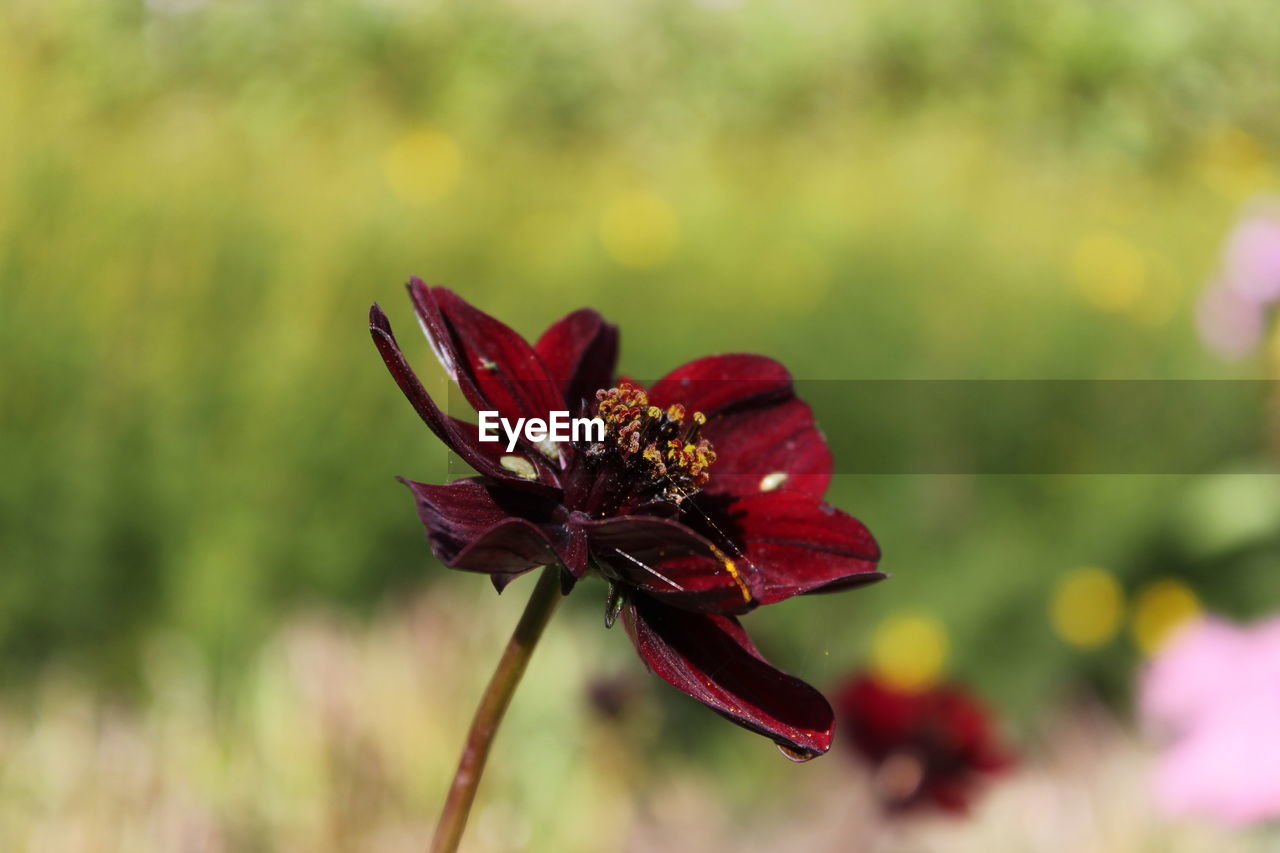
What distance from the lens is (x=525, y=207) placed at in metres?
2.44

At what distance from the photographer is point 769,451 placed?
1.13 ft

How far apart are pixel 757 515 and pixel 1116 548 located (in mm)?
1950

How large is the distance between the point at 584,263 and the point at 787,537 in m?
1.99

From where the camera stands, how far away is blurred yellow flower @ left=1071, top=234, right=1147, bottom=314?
260cm

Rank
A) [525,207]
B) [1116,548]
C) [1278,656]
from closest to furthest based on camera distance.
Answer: [1278,656] < [1116,548] < [525,207]

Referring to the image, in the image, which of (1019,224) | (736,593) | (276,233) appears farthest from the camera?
(1019,224)

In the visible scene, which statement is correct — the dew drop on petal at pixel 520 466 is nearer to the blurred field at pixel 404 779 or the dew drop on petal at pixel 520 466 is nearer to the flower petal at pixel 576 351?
the flower petal at pixel 576 351

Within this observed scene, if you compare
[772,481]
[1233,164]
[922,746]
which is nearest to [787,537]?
[772,481]

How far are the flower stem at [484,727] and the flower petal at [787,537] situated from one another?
0.06 m

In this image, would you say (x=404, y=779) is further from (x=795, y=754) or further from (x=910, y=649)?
(x=910, y=649)

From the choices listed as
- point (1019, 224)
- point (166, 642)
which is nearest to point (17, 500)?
point (166, 642)

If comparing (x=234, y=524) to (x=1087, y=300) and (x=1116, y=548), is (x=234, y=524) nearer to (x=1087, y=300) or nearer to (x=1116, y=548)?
(x=1116, y=548)

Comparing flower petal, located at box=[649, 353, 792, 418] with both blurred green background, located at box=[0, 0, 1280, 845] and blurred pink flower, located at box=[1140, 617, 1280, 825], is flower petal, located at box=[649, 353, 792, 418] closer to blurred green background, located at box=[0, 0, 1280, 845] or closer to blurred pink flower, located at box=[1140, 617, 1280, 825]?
blurred green background, located at box=[0, 0, 1280, 845]

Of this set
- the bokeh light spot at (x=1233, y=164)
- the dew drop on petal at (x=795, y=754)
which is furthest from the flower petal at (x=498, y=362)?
the bokeh light spot at (x=1233, y=164)
